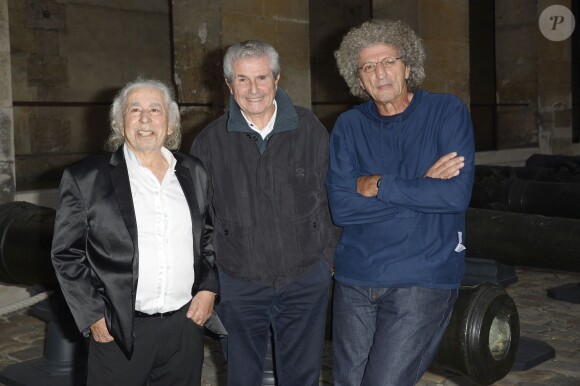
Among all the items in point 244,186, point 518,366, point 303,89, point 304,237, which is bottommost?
point 518,366

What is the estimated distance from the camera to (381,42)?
8.14 ft

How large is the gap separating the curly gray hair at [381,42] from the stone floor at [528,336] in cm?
213

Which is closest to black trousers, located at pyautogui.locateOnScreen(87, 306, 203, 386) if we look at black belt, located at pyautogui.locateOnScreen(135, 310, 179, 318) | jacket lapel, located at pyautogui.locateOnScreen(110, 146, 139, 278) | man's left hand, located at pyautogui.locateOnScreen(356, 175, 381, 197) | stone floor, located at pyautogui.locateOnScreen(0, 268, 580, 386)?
black belt, located at pyautogui.locateOnScreen(135, 310, 179, 318)

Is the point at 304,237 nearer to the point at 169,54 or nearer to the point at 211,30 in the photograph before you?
the point at 211,30

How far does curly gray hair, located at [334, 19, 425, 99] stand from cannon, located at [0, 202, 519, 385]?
0.90 m

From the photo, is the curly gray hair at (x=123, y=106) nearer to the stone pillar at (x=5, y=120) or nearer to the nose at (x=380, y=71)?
the nose at (x=380, y=71)

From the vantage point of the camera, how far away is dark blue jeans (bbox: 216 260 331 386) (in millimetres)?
2727

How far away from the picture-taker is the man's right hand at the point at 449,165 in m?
2.38

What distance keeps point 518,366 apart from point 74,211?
3.02 metres

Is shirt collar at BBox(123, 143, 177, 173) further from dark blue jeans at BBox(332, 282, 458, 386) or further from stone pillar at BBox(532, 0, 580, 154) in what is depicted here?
stone pillar at BBox(532, 0, 580, 154)

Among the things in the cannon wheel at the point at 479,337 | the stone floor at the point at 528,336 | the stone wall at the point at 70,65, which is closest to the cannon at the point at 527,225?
the stone floor at the point at 528,336

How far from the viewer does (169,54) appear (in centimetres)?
1304

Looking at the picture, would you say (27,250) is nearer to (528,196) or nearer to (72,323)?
(72,323)

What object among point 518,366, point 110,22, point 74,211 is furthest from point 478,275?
point 110,22
